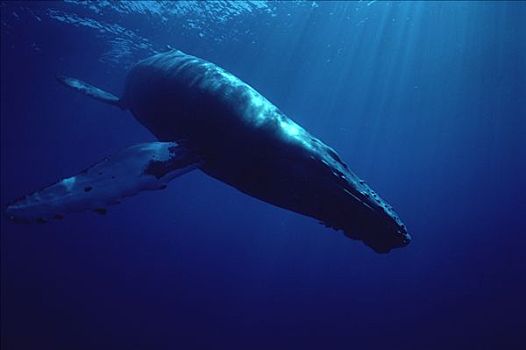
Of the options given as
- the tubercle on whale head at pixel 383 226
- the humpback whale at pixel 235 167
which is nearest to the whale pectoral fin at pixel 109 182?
the humpback whale at pixel 235 167

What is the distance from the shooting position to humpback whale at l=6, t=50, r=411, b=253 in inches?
188

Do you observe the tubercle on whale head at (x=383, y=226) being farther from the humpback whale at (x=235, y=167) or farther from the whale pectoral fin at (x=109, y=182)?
the whale pectoral fin at (x=109, y=182)

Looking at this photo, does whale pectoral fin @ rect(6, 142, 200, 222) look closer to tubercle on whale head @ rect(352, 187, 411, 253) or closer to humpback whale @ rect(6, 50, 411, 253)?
humpback whale @ rect(6, 50, 411, 253)

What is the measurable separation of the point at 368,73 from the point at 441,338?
2545cm

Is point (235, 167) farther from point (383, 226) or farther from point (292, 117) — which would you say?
point (292, 117)

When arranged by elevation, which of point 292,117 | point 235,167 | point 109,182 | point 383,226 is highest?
point 292,117

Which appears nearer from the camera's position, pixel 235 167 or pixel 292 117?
pixel 235 167

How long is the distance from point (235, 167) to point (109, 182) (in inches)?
67.7

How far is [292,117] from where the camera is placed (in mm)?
37562

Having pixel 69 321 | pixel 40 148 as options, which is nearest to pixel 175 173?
pixel 69 321

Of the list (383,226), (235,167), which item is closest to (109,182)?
(235,167)

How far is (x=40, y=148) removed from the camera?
51844 millimetres

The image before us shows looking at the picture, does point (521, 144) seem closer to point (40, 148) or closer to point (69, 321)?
point (69, 321)

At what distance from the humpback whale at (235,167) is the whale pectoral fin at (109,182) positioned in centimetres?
1
